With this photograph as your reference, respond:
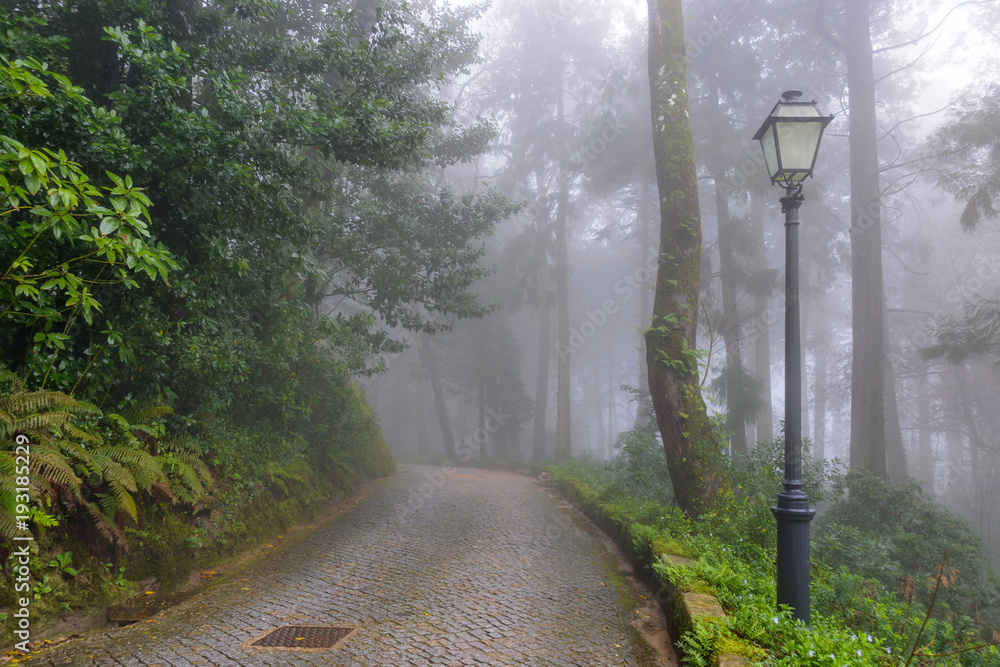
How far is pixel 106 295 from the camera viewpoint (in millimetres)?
5426

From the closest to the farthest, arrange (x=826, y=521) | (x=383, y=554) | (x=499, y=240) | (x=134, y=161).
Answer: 1. (x=134, y=161)
2. (x=383, y=554)
3. (x=826, y=521)
4. (x=499, y=240)

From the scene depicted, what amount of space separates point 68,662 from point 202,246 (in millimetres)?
4018

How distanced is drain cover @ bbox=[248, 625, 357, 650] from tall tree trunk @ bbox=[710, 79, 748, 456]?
11.9 metres

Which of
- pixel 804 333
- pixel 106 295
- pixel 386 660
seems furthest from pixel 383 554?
pixel 804 333

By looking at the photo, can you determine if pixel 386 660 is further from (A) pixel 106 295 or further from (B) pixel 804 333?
(B) pixel 804 333

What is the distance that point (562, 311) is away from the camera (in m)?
21.9

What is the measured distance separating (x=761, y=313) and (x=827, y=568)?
13.2 metres

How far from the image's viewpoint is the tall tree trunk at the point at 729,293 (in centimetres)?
1445

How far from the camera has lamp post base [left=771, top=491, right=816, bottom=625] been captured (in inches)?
158

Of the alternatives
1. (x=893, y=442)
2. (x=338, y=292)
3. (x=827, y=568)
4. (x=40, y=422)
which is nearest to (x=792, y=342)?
(x=827, y=568)

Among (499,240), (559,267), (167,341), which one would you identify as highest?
(499,240)

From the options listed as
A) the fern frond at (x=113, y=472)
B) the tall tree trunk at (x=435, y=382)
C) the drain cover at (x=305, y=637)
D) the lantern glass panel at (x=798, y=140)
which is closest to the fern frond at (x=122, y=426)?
the fern frond at (x=113, y=472)

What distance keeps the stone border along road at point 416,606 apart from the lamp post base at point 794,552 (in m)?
1.03

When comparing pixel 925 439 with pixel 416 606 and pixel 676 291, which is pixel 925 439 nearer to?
pixel 676 291
